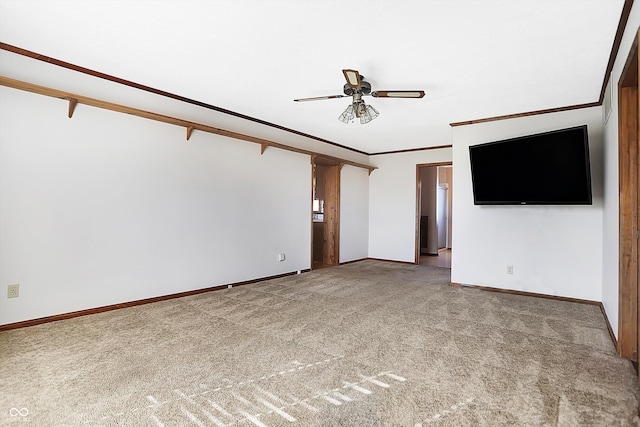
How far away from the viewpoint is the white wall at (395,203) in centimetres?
673

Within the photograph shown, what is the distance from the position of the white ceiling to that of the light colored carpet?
2.36 m

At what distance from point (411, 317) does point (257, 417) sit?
2.06 m

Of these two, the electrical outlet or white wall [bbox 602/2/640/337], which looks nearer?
white wall [bbox 602/2/640/337]

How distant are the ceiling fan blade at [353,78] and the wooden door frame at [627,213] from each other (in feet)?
6.17

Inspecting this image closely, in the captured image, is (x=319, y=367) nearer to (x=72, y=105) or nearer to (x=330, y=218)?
(x=72, y=105)

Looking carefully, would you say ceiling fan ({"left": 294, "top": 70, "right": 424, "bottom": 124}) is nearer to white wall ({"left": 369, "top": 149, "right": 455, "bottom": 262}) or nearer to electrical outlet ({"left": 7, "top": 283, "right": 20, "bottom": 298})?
electrical outlet ({"left": 7, "top": 283, "right": 20, "bottom": 298})

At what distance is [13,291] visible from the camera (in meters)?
2.84

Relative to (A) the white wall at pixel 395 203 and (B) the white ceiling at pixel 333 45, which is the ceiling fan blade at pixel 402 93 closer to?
(B) the white ceiling at pixel 333 45

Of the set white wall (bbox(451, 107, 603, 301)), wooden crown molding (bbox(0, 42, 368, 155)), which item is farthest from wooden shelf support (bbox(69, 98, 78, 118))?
white wall (bbox(451, 107, 603, 301))

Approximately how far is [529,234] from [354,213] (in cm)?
337

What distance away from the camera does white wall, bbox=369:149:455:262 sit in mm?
6727

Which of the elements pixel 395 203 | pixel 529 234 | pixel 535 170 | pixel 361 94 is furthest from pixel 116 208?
pixel 395 203

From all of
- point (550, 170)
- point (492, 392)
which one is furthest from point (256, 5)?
point (550, 170)

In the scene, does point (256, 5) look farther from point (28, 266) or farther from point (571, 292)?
point (571, 292)
